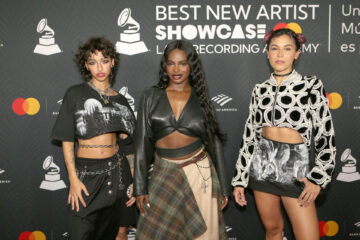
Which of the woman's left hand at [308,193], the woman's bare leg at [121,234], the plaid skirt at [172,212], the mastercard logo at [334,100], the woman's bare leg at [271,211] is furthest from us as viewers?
the mastercard logo at [334,100]

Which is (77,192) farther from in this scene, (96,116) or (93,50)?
(93,50)

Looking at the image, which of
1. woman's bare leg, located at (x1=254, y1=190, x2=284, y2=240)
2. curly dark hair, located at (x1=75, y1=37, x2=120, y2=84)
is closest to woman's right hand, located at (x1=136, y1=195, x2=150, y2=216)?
woman's bare leg, located at (x1=254, y1=190, x2=284, y2=240)

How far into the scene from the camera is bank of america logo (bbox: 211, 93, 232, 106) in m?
3.19

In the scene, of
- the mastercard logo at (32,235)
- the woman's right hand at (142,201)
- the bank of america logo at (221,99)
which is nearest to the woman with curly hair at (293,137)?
the bank of america logo at (221,99)

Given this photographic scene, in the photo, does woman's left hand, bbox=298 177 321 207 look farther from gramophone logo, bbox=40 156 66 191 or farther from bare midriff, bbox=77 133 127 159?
gramophone logo, bbox=40 156 66 191

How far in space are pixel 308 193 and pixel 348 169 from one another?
1341 mm

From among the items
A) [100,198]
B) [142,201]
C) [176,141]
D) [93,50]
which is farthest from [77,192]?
[93,50]

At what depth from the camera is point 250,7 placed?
309 cm

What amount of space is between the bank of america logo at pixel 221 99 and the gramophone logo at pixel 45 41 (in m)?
1.74

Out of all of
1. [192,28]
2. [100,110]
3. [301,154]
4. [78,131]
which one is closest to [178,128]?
[100,110]

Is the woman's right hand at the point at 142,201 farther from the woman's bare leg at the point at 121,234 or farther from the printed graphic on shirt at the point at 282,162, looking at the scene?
the printed graphic on shirt at the point at 282,162

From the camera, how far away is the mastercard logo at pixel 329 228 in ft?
10.7

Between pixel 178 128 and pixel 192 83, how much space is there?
45cm

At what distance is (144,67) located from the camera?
313 centimetres
